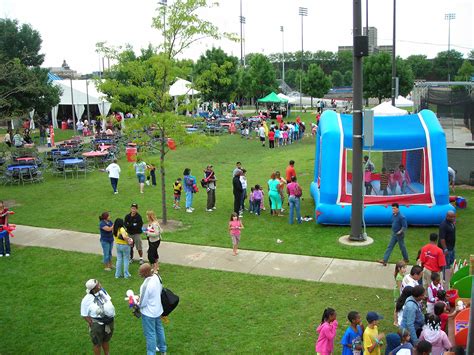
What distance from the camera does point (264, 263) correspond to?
38.0 feet

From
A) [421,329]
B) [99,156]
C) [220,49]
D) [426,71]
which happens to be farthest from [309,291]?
[426,71]

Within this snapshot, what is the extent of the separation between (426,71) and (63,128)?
6927 cm

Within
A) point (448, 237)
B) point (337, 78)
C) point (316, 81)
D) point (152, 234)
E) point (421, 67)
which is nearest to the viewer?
point (448, 237)

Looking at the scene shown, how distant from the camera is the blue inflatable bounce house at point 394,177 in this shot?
13914 millimetres

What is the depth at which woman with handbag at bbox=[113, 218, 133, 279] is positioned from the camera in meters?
10.5

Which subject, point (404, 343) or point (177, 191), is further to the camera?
point (177, 191)

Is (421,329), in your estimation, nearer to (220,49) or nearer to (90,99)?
(90,99)

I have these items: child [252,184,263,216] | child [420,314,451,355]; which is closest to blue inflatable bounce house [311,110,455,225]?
child [252,184,263,216]

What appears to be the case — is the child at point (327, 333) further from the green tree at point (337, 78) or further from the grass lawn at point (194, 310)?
the green tree at point (337, 78)

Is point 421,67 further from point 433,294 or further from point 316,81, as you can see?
point 433,294

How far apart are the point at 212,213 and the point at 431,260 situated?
8218 mm

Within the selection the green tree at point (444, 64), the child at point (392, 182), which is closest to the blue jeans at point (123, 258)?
the child at point (392, 182)

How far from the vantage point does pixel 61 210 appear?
1697 cm

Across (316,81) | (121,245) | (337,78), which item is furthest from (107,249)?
(337,78)
